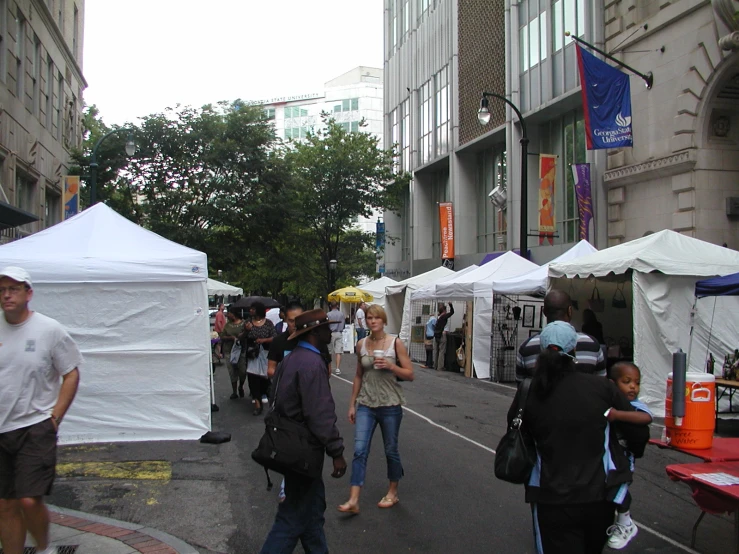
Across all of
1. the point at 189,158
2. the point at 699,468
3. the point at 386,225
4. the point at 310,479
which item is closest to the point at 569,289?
the point at 699,468

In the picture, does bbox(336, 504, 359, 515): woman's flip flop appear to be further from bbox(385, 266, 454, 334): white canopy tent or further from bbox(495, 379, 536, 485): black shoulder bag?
bbox(385, 266, 454, 334): white canopy tent

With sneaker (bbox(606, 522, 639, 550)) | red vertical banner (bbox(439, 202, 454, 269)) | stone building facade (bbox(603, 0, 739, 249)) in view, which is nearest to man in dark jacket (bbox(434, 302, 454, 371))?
stone building facade (bbox(603, 0, 739, 249))

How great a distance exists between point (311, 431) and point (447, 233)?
2976 centimetres

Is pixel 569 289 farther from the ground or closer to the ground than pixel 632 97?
closer to the ground

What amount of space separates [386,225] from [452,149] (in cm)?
1199

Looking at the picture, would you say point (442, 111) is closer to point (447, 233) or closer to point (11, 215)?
point (447, 233)

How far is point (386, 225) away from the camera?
44688mm

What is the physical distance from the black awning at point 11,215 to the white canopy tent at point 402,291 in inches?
568

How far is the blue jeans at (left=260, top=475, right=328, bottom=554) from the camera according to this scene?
4.16 meters

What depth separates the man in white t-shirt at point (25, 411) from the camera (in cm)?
430

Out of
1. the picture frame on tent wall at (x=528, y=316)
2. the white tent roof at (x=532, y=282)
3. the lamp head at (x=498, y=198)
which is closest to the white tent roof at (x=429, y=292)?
the picture frame on tent wall at (x=528, y=316)

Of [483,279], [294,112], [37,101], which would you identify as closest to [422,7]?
[37,101]

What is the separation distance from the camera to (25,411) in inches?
172

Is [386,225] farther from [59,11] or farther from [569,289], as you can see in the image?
[569,289]
